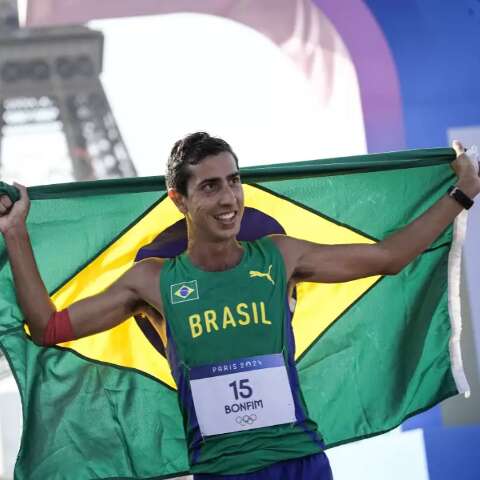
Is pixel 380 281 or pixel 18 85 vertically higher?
pixel 18 85

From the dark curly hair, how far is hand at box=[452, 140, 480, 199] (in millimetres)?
950

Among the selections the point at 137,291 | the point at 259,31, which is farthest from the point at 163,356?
the point at 259,31

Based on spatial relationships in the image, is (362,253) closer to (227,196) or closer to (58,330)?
(227,196)

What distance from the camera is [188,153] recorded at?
289 centimetres

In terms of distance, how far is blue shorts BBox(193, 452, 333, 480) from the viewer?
2.66 m

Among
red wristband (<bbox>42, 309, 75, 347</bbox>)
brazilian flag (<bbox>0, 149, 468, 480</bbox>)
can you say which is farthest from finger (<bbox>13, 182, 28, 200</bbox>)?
red wristband (<bbox>42, 309, 75, 347</bbox>)

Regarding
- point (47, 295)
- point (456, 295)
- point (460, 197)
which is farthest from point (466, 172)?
point (47, 295)

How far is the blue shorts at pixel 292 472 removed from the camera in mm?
2664

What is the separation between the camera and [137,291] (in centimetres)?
298

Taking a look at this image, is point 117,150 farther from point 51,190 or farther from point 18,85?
point 51,190

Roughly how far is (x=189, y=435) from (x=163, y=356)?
660 mm

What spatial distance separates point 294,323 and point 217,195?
910 millimetres

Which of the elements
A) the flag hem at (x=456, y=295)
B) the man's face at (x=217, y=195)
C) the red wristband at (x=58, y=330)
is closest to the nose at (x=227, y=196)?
the man's face at (x=217, y=195)

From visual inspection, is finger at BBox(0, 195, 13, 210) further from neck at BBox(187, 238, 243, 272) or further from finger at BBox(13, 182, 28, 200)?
neck at BBox(187, 238, 243, 272)
